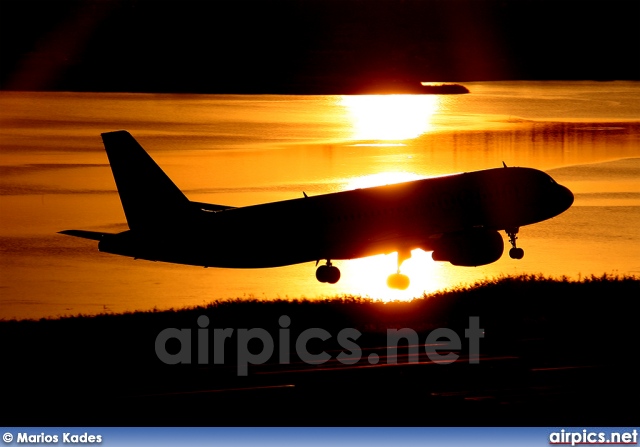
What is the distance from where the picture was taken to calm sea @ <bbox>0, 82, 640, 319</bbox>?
228 feet

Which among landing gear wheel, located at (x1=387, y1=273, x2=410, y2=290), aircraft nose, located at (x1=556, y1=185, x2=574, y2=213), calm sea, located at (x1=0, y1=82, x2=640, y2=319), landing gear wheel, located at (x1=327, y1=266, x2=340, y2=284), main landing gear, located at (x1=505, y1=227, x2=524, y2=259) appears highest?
calm sea, located at (x1=0, y1=82, x2=640, y2=319)

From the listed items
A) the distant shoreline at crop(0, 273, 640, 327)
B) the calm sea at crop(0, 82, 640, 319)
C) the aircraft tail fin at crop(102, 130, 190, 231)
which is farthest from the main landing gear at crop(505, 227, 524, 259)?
the aircraft tail fin at crop(102, 130, 190, 231)

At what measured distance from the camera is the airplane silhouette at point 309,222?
52.6 metres

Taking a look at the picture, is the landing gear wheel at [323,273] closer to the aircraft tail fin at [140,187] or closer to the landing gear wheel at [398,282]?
the landing gear wheel at [398,282]

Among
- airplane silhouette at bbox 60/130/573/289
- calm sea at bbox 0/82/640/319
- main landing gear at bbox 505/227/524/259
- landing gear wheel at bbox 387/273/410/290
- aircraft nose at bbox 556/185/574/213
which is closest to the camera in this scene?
airplane silhouette at bbox 60/130/573/289

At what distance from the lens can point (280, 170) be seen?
362 ft

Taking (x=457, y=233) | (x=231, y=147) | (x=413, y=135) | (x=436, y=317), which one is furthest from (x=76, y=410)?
(x=413, y=135)

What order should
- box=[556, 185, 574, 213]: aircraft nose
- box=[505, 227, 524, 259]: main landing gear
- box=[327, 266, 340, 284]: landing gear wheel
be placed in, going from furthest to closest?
box=[556, 185, 574, 213]: aircraft nose
box=[505, 227, 524, 259]: main landing gear
box=[327, 266, 340, 284]: landing gear wheel

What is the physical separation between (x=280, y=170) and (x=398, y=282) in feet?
164

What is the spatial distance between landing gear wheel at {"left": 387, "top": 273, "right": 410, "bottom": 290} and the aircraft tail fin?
1268cm

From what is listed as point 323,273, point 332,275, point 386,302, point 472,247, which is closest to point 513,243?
point 472,247

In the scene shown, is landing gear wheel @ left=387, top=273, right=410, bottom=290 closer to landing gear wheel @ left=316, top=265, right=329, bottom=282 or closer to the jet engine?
the jet engine

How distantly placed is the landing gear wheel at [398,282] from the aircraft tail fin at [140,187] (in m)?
12.7

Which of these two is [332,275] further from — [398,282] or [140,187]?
[140,187]
